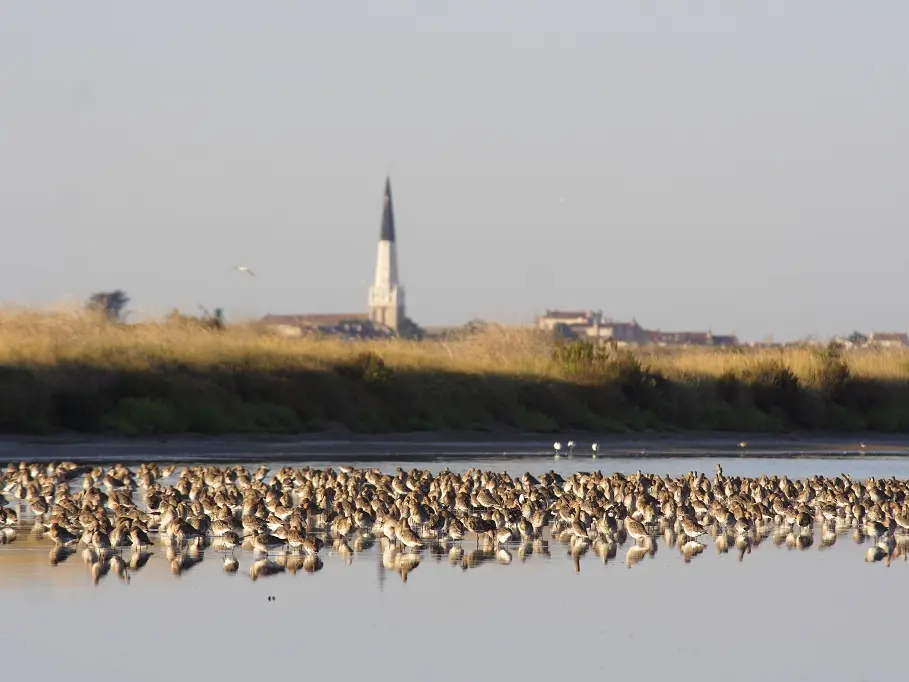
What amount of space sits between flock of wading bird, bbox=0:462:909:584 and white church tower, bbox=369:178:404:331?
460 feet

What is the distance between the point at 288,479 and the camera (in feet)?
91.5

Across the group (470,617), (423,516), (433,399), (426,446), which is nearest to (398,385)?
(433,399)

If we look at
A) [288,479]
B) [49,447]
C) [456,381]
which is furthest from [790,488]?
[456,381]

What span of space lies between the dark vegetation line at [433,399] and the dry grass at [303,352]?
41 cm

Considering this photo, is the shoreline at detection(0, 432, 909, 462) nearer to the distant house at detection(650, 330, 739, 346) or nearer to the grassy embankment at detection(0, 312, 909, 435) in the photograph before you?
the grassy embankment at detection(0, 312, 909, 435)

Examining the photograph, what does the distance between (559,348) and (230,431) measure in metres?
13.5

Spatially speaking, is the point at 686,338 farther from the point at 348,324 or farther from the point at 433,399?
the point at 433,399

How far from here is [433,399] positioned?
153 feet

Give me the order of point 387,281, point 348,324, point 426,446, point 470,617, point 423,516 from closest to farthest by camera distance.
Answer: point 470,617
point 423,516
point 426,446
point 348,324
point 387,281

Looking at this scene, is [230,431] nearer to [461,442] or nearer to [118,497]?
[461,442]

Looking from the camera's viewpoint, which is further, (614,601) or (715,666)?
(614,601)

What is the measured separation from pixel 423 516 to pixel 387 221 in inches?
6052

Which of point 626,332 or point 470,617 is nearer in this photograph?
point 470,617

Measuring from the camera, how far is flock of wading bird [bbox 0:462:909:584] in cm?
2077
